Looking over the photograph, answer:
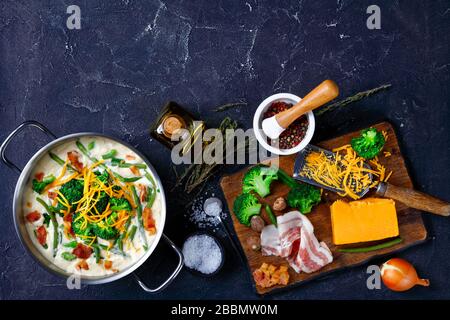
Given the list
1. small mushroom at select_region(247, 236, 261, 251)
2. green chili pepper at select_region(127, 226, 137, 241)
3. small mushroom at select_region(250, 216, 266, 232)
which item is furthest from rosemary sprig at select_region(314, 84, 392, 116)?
green chili pepper at select_region(127, 226, 137, 241)

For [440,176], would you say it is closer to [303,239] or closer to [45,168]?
[303,239]

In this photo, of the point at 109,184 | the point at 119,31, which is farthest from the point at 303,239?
the point at 119,31

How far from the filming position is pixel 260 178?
13.4ft

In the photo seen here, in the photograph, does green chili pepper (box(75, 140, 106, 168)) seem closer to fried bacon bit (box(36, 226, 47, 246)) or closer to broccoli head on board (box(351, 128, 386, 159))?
fried bacon bit (box(36, 226, 47, 246))

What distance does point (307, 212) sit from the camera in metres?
4.14

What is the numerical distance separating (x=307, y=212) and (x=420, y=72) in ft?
4.58

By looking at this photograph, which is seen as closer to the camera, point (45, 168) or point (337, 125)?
point (45, 168)

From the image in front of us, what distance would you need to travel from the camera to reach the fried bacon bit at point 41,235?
12.5ft

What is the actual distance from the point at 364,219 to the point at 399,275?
0.49 meters

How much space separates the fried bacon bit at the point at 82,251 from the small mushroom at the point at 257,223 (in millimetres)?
1179

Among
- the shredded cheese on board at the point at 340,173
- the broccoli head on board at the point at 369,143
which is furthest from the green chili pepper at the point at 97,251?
the broccoli head on board at the point at 369,143

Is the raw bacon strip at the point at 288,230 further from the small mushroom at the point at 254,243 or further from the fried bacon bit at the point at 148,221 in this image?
the fried bacon bit at the point at 148,221

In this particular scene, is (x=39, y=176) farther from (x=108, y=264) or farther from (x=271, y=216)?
(x=271, y=216)

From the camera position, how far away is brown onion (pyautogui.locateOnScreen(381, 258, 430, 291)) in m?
4.08
